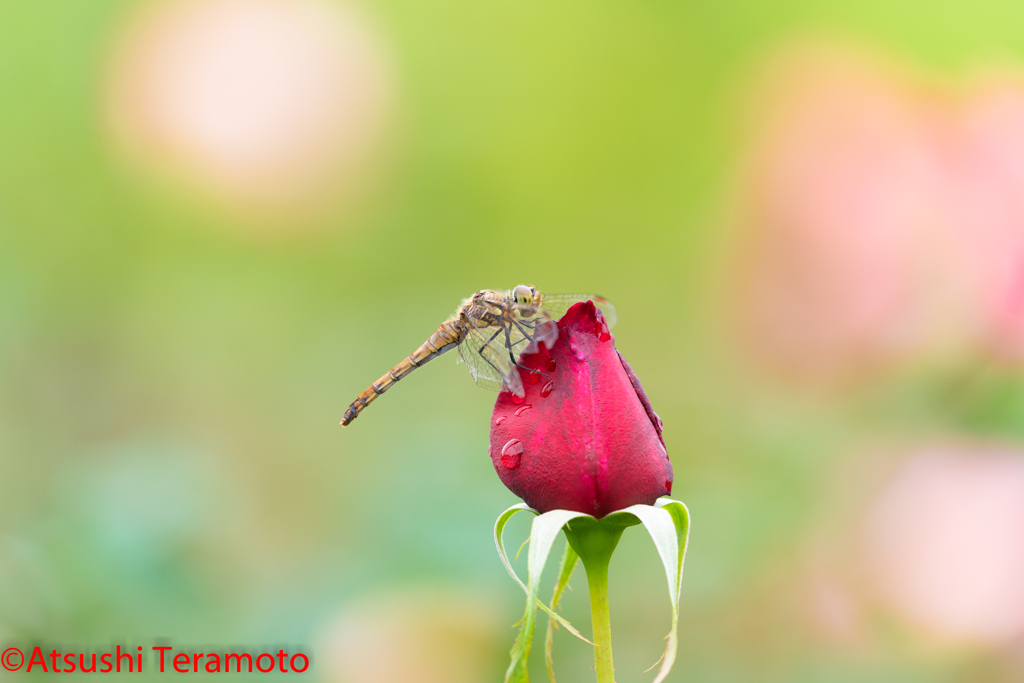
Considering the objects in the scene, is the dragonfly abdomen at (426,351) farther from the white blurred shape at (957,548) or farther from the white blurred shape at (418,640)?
the white blurred shape at (957,548)

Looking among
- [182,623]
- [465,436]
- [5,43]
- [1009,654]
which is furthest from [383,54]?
[1009,654]

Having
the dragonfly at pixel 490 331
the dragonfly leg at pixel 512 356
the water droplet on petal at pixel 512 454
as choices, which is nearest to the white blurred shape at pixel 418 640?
the dragonfly at pixel 490 331

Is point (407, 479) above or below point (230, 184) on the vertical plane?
below

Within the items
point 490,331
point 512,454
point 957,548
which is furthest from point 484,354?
point 957,548

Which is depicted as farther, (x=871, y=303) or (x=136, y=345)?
(x=136, y=345)

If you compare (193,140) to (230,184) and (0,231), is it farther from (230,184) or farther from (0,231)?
(0,231)

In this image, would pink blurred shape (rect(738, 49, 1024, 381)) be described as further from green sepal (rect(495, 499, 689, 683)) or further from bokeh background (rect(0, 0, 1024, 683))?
green sepal (rect(495, 499, 689, 683))

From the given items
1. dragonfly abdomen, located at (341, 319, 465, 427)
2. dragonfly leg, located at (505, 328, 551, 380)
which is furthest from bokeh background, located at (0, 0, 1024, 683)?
dragonfly leg, located at (505, 328, 551, 380)
